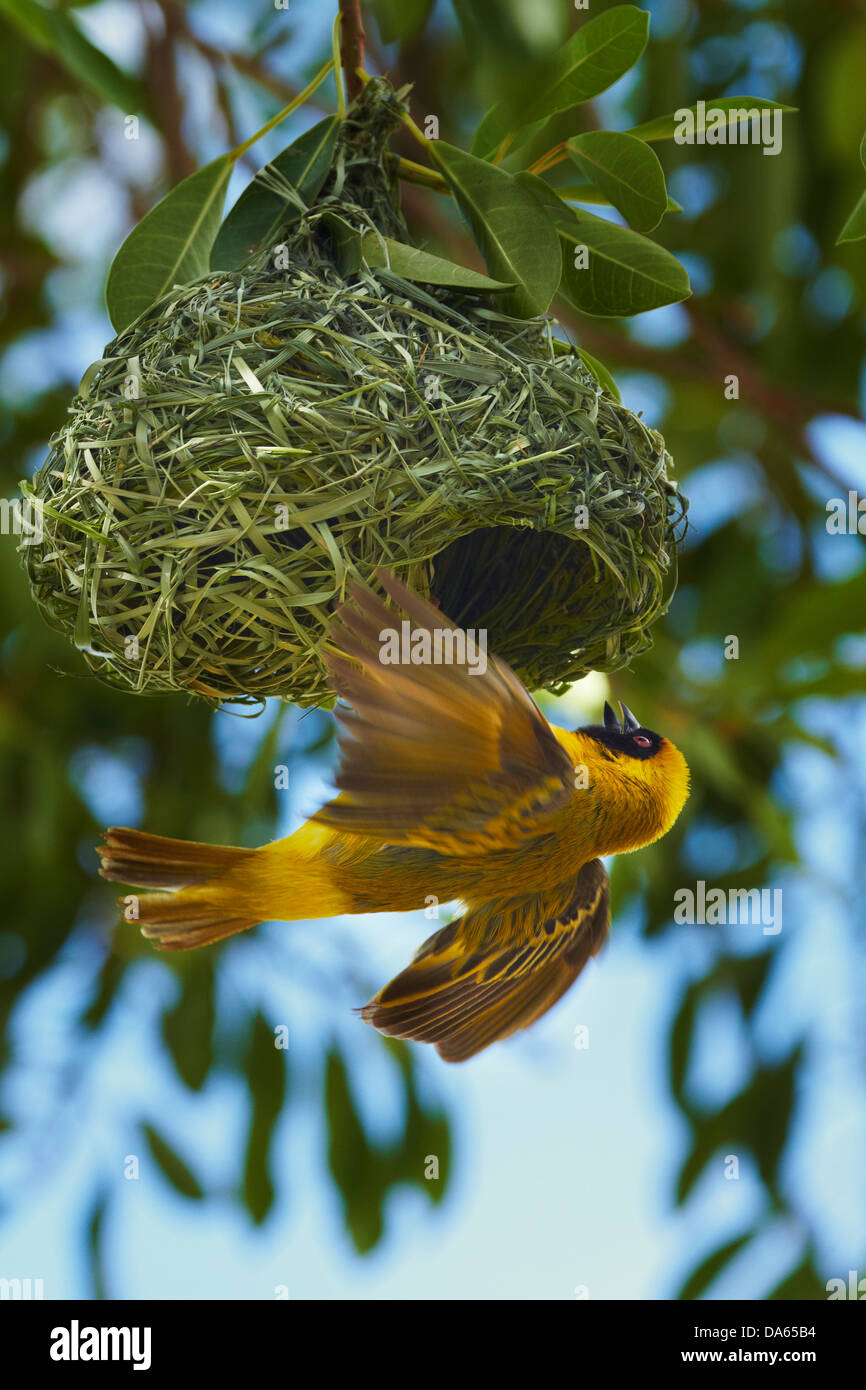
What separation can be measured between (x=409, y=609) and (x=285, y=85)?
2.36m

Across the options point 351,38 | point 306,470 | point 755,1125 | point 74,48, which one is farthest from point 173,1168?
point 351,38

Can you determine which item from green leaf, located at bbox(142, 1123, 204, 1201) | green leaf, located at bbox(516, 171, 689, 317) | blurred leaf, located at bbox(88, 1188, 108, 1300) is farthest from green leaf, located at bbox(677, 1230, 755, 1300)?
green leaf, located at bbox(516, 171, 689, 317)

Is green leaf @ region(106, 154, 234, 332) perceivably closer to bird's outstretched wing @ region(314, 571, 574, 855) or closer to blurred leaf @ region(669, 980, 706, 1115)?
bird's outstretched wing @ region(314, 571, 574, 855)

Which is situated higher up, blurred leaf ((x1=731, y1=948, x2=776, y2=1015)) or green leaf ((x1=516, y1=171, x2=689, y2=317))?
green leaf ((x1=516, y1=171, x2=689, y2=317))

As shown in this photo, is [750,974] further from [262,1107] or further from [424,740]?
[424,740]

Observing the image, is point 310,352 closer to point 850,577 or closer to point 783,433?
point 850,577

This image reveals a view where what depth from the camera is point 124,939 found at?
3.59m

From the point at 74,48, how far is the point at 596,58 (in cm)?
82

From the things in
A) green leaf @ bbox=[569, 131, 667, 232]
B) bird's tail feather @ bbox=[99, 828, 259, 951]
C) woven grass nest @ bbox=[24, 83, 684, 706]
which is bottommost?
bird's tail feather @ bbox=[99, 828, 259, 951]

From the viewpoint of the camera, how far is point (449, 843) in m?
1.26

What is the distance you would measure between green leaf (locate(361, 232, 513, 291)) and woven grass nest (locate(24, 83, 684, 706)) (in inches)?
0.8

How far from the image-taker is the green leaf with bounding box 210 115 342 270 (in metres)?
1.51

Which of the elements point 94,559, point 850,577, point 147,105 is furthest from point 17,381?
point 94,559

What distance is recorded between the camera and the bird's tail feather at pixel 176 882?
57.6 inches
